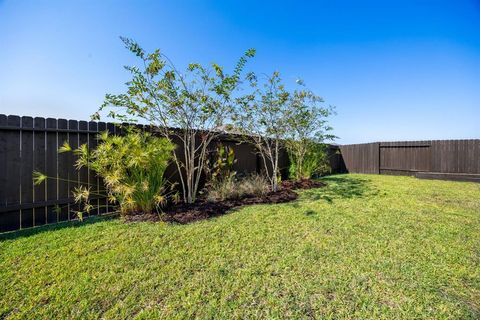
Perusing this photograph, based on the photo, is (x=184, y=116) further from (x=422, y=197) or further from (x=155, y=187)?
(x=422, y=197)

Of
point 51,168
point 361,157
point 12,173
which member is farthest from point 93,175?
point 361,157

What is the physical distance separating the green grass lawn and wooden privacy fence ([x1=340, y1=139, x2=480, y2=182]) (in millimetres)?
6800

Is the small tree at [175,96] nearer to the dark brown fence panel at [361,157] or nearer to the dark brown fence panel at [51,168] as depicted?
the dark brown fence panel at [51,168]

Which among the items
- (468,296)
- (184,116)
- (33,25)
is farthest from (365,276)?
(33,25)

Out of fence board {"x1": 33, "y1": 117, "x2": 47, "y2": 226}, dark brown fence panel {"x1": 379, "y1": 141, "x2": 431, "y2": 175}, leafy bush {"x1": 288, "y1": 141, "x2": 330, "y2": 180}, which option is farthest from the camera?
dark brown fence panel {"x1": 379, "y1": 141, "x2": 431, "y2": 175}

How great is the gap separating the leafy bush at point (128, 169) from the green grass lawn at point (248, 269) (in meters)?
0.49

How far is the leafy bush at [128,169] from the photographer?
3508 millimetres

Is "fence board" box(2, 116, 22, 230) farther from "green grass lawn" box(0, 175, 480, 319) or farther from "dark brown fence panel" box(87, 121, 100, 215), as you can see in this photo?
"dark brown fence panel" box(87, 121, 100, 215)

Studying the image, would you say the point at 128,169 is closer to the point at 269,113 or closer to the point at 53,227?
the point at 53,227

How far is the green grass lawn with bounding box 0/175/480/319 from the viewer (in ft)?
5.13

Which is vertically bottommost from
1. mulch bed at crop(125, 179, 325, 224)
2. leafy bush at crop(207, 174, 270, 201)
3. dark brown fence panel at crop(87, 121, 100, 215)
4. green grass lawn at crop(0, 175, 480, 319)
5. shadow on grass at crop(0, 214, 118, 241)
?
green grass lawn at crop(0, 175, 480, 319)

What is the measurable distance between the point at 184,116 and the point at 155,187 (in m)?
1.54

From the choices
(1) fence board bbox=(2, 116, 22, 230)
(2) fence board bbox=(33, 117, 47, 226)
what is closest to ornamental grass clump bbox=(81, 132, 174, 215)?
(2) fence board bbox=(33, 117, 47, 226)

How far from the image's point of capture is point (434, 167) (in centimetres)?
918
